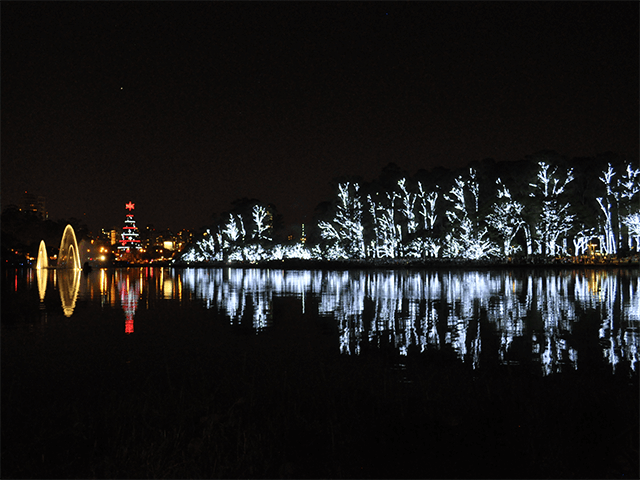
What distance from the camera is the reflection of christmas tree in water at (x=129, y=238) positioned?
464 ft

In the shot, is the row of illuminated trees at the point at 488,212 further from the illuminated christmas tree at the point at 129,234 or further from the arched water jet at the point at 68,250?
the illuminated christmas tree at the point at 129,234

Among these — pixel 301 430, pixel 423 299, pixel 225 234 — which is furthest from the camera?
pixel 225 234


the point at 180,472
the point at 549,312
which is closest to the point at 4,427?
the point at 180,472

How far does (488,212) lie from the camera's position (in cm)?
5341

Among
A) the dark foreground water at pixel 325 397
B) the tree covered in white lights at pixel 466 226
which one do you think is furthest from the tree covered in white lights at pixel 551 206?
the dark foreground water at pixel 325 397

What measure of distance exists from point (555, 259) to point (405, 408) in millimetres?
51768

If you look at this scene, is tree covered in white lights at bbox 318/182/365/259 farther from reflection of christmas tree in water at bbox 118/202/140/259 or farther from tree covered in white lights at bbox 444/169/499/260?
reflection of christmas tree in water at bbox 118/202/140/259

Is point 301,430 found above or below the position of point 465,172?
below

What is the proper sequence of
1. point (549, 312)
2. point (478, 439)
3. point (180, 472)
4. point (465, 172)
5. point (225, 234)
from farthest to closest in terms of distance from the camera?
point (225, 234), point (465, 172), point (549, 312), point (478, 439), point (180, 472)

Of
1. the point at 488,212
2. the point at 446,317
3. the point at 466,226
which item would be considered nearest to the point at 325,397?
the point at 446,317

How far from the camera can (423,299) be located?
2178 centimetres

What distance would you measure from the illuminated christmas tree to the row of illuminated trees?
7907 cm

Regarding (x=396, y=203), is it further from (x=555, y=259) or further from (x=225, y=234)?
(x=225, y=234)

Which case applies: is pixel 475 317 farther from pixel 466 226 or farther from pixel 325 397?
pixel 466 226
